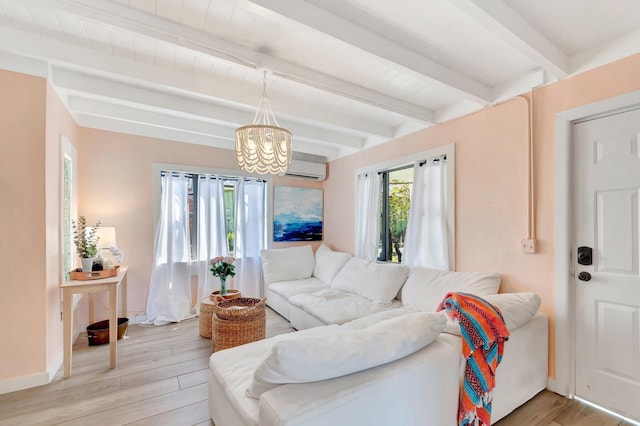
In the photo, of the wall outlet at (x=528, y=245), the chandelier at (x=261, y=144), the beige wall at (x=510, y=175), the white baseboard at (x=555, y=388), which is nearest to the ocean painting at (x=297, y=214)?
the beige wall at (x=510, y=175)

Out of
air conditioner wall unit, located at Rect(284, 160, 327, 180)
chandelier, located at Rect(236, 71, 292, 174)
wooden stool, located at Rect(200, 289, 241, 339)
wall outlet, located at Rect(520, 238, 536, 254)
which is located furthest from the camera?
air conditioner wall unit, located at Rect(284, 160, 327, 180)

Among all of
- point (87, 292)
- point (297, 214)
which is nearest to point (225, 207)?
point (297, 214)

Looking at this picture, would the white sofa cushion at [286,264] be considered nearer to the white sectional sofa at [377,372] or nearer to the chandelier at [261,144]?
the white sectional sofa at [377,372]

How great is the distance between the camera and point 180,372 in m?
2.38

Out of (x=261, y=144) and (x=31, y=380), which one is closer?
(x=261, y=144)

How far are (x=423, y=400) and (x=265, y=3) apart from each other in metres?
2.02

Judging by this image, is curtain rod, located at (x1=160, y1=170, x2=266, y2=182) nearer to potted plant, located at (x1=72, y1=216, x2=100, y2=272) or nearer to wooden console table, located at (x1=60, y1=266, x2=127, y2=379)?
potted plant, located at (x1=72, y1=216, x2=100, y2=272)

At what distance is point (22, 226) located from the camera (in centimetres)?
209

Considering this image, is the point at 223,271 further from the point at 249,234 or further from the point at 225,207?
the point at 225,207

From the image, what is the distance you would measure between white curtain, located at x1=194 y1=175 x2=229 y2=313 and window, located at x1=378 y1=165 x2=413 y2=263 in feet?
7.10

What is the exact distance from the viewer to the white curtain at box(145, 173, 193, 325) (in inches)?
138

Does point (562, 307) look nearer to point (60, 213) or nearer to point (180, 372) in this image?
point (180, 372)

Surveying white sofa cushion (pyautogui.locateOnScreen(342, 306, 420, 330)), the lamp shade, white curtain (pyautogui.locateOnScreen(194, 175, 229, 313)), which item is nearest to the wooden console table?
the lamp shade

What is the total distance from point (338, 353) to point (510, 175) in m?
2.09
